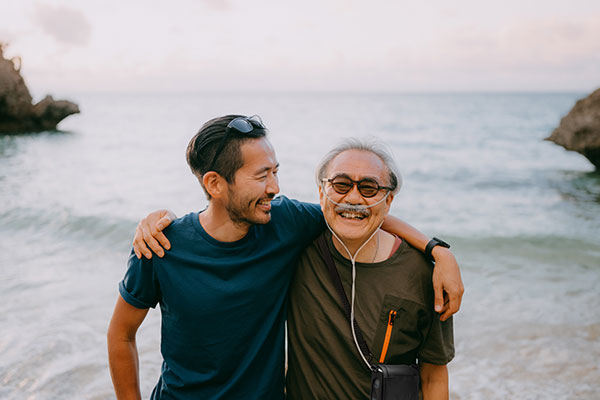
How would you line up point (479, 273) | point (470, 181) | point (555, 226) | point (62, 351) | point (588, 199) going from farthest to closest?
point (470, 181) → point (588, 199) → point (555, 226) → point (479, 273) → point (62, 351)

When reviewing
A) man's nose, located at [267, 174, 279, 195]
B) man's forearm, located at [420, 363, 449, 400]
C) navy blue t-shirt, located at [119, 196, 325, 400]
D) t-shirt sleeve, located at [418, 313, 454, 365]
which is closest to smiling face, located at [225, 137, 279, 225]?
man's nose, located at [267, 174, 279, 195]

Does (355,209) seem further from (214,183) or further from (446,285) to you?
(214,183)

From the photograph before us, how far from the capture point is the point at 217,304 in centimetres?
243

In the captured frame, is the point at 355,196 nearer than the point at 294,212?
Yes

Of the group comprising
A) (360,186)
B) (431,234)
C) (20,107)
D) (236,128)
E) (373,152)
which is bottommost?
(431,234)

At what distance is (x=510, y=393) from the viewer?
4.68m

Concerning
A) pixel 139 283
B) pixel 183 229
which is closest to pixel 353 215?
pixel 183 229

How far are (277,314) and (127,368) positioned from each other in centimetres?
88

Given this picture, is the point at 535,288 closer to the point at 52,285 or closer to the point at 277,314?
the point at 277,314

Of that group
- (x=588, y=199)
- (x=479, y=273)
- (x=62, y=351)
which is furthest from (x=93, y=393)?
(x=588, y=199)

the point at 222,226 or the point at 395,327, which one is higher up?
the point at 222,226

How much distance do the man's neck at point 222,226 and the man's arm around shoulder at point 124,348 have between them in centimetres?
58

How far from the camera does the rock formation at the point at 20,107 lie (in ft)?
91.1

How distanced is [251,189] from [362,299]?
0.84 meters
